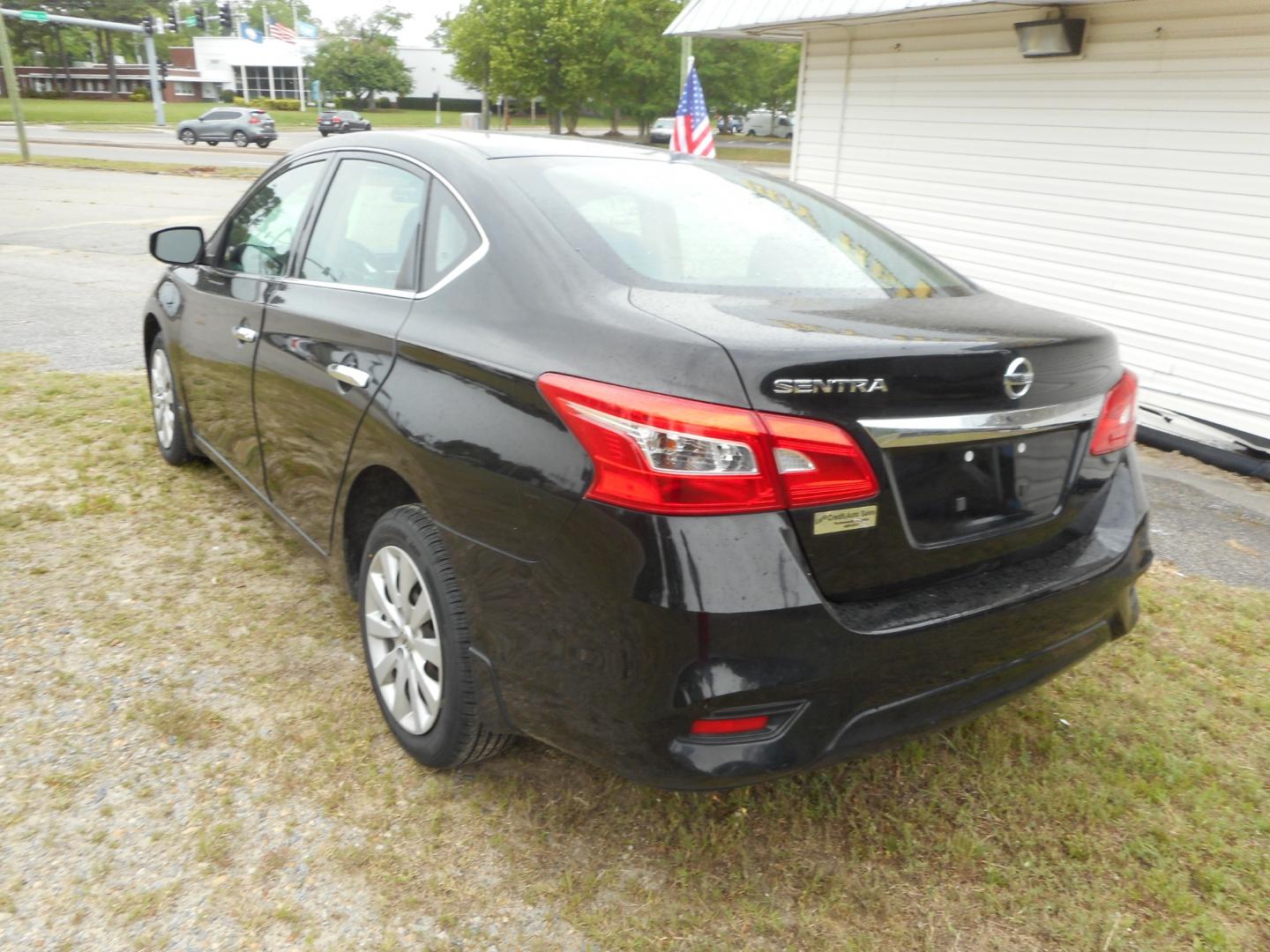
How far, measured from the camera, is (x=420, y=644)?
2.60 m

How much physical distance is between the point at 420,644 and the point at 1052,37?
682cm

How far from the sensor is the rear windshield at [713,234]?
245 centimetres

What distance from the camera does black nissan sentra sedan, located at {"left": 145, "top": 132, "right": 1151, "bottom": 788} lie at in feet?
6.34

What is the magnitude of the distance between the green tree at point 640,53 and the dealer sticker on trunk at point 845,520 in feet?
171

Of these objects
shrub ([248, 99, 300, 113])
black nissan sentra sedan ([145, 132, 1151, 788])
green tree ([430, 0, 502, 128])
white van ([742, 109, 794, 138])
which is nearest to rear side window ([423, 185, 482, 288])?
black nissan sentra sedan ([145, 132, 1151, 788])

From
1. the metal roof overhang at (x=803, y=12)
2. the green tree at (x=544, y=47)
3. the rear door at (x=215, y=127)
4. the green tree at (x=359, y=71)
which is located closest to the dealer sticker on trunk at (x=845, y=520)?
the metal roof overhang at (x=803, y=12)

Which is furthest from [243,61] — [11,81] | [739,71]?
[11,81]

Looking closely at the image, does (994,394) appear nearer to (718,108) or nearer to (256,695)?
(256,695)

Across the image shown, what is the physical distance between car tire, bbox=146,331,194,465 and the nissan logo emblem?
148 inches

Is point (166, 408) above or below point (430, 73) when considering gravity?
below

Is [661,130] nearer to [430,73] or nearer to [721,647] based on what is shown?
[430,73]

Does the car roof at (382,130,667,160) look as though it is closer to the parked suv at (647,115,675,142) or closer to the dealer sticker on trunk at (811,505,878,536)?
the dealer sticker on trunk at (811,505,878,536)

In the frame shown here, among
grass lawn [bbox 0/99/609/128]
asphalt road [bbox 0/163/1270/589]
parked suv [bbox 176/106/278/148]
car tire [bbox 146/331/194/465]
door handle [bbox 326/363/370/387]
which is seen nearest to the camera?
door handle [bbox 326/363/370/387]

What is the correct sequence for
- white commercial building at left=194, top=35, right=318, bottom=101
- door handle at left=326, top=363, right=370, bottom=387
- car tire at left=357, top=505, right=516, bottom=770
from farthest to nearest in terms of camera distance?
1. white commercial building at left=194, top=35, right=318, bottom=101
2. door handle at left=326, top=363, right=370, bottom=387
3. car tire at left=357, top=505, right=516, bottom=770
